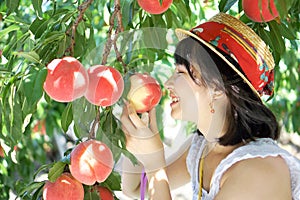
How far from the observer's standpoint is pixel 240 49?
1598 millimetres

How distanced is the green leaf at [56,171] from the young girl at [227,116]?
0.69ft

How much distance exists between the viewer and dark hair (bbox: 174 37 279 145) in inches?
64.7

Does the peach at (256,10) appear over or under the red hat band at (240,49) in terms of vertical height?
over

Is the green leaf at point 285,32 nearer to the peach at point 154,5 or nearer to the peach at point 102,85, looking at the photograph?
the peach at point 154,5

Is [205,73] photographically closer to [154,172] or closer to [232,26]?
[232,26]

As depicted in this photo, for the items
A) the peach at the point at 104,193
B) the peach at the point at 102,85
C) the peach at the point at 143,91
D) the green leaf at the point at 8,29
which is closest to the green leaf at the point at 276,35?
the peach at the point at 143,91

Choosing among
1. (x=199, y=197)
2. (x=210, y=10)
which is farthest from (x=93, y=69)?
(x=210, y=10)

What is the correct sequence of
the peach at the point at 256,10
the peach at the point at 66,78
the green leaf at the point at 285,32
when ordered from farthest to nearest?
the green leaf at the point at 285,32 → the peach at the point at 256,10 → the peach at the point at 66,78

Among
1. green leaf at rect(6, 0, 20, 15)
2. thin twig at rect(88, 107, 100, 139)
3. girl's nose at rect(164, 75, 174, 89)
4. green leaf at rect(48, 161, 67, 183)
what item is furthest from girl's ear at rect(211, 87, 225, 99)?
green leaf at rect(6, 0, 20, 15)

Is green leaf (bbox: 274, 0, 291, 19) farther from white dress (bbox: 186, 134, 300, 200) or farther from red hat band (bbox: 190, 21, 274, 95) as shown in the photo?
white dress (bbox: 186, 134, 300, 200)

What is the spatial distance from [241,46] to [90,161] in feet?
1.54

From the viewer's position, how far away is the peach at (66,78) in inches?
55.3

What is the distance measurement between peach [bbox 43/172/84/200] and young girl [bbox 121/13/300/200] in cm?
23

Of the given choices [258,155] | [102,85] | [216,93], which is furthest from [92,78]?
[258,155]
